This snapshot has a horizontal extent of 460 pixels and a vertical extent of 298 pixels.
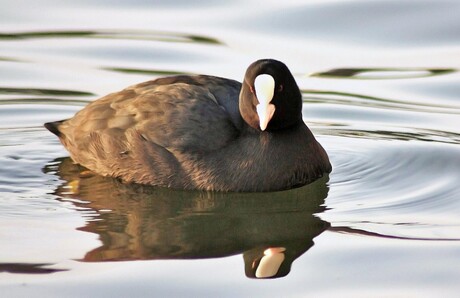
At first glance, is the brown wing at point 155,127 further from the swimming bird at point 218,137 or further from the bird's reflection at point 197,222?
the bird's reflection at point 197,222

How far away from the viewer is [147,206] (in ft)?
26.2

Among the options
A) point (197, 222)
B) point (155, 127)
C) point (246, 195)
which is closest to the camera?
point (197, 222)

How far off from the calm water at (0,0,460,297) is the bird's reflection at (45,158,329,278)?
0.02 metres

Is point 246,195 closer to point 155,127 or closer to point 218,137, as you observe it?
point 218,137

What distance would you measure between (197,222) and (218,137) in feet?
2.75

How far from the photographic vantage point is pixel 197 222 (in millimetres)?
7652

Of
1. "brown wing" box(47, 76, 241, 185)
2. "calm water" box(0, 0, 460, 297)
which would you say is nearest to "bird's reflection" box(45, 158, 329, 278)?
"calm water" box(0, 0, 460, 297)

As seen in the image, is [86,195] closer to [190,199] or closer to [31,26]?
[190,199]

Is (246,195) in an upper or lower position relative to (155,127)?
lower

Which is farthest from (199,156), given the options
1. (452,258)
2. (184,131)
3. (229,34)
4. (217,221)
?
(229,34)

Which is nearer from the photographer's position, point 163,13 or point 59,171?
point 59,171

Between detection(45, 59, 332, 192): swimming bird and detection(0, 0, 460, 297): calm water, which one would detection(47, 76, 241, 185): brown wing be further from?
detection(0, 0, 460, 297): calm water

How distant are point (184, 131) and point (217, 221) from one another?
877 millimetres

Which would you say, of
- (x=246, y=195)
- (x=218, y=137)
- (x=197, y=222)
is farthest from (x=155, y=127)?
(x=197, y=222)
